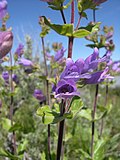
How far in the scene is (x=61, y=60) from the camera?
2305mm

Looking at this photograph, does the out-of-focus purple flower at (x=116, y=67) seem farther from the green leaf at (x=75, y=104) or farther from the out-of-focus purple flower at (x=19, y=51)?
the green leaf at (x=75, y=104)

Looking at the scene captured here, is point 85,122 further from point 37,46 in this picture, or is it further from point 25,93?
point 37,46

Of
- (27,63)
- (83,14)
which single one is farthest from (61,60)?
(83,14)

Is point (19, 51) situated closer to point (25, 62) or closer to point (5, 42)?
point (25, 62)

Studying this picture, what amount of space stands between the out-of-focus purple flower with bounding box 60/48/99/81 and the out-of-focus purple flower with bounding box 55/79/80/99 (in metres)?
0.03

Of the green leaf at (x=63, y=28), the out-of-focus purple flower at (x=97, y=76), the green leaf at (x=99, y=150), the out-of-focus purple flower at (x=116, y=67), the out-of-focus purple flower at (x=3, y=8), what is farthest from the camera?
the out-of-focus purple flower at (x=116, y=67)

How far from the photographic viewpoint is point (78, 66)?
3.94 ft

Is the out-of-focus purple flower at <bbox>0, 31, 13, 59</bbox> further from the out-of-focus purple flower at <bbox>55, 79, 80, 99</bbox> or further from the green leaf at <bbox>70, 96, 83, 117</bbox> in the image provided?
A: the green leaf at <bbox>70, 96, 83, 117</bbox>

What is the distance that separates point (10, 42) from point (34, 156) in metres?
2.23

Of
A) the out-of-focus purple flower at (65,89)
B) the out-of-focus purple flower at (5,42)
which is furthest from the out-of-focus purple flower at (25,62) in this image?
the out-of-focus purple flower at (5,42)

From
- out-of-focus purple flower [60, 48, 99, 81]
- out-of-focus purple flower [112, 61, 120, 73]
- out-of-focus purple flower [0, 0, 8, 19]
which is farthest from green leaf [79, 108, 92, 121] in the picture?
out-of-focus purple flower [0, 0, 8, 19]

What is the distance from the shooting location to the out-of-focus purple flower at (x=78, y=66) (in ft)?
3.86

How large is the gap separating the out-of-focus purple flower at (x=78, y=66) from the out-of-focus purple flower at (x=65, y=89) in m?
0.03

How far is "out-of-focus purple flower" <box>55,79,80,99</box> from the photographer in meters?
1.20
